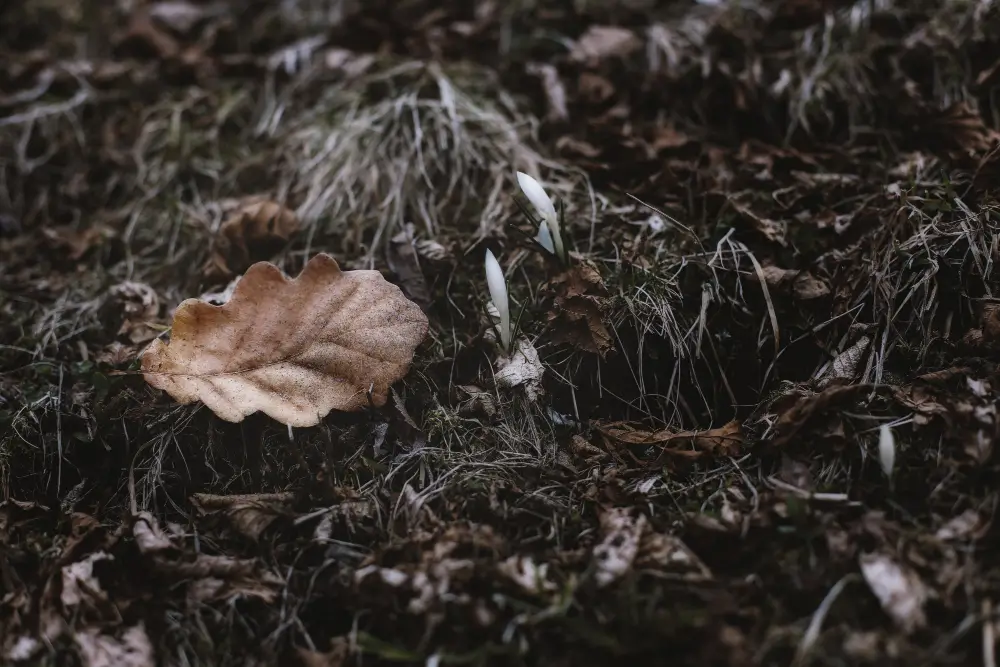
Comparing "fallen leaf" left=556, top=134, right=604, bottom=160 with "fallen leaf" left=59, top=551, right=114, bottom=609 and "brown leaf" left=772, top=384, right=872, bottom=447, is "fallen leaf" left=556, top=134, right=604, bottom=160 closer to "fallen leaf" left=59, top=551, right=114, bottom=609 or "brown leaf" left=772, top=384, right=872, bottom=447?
"brown leaf" left=772, top=384, right=872, bottom=447

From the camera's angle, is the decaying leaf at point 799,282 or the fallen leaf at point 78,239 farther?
the fallen leaf at point 78,239

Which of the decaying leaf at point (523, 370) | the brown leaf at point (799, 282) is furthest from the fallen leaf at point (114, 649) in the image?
the brown leaf at point (799, 282)

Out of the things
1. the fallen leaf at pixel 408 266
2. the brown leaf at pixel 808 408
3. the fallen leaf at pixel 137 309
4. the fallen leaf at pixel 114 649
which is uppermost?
the brown leaf at pixel 808 408

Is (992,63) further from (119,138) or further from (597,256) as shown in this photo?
(119,138)

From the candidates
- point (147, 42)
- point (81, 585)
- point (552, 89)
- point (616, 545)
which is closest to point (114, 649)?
point (81, 585)

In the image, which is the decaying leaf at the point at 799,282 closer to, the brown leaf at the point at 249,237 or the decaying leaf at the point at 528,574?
the decaying leaf at the point at 528,574

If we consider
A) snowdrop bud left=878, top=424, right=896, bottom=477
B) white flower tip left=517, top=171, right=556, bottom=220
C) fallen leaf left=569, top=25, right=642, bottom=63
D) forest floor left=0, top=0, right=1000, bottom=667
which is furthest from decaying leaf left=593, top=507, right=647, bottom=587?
fallen leaf left=569, top=25, right=642, bottom=63
